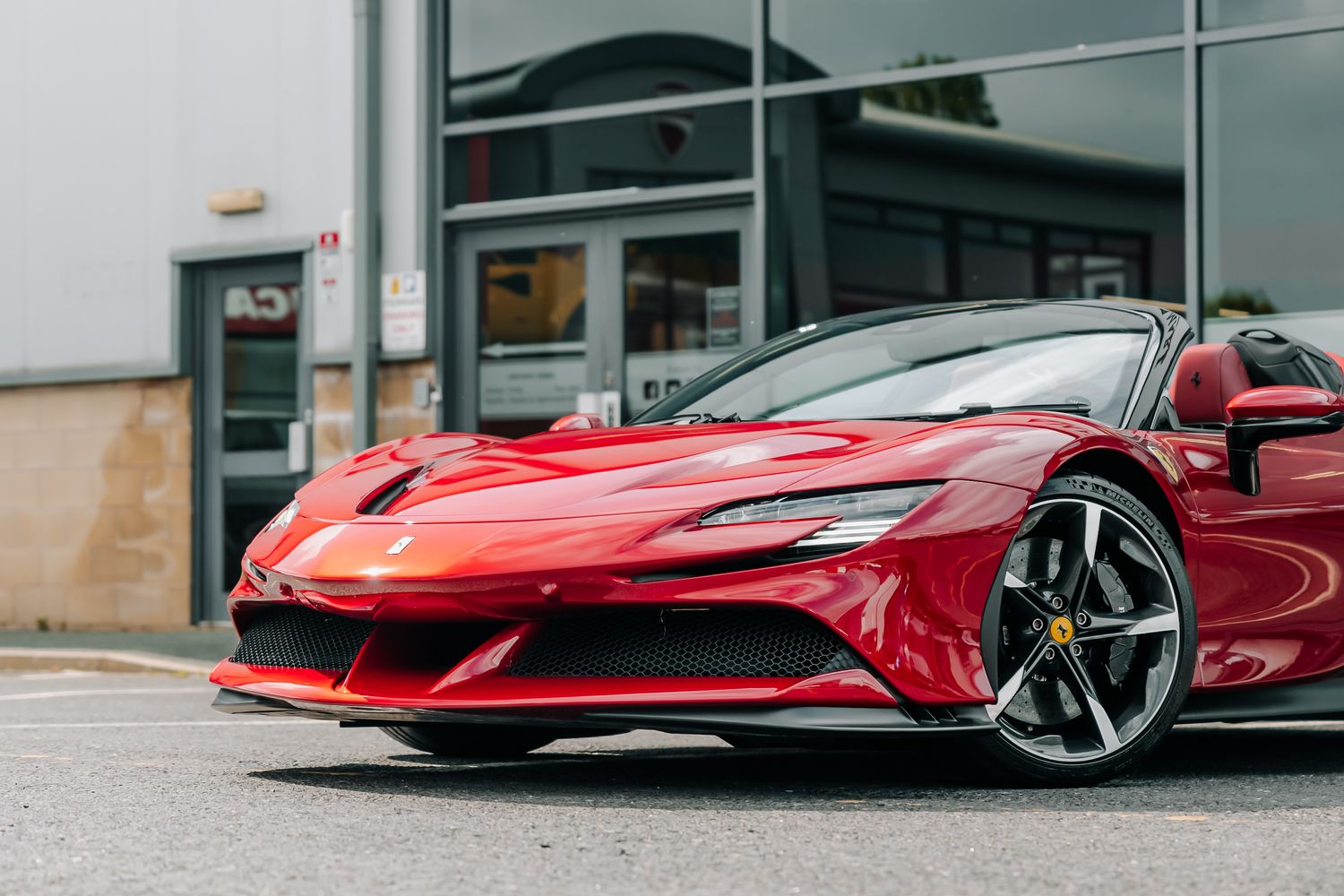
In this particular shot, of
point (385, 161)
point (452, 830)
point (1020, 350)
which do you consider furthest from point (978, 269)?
point (452, 830)

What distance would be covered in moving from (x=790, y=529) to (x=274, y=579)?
1215 mm

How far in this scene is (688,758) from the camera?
15.4 ft

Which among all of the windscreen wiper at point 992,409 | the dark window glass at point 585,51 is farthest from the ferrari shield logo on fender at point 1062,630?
the dark window glass at point 585,51

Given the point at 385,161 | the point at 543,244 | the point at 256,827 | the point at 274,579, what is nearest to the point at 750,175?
the point at 543,244

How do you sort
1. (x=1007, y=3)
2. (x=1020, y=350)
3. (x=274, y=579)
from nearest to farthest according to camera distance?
1. (x=274, y=579)
2. (x=1020, y=350)
3. (x=1007, y=3)

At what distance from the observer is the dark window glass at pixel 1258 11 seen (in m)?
8.89

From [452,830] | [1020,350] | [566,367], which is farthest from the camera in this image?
[566,367]

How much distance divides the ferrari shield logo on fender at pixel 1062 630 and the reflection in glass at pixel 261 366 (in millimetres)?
8226

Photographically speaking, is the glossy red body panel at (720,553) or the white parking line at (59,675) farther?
the white parking line at (59,675)

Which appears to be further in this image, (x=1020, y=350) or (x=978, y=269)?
(x=978, y=269)

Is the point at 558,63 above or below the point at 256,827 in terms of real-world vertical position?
above

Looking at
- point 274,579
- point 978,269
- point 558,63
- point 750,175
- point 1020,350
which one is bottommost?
point 274,579

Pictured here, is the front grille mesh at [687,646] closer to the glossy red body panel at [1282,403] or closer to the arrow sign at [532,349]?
the glossy red body panel at [1282,403]

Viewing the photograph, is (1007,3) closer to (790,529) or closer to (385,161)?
(385,161)
